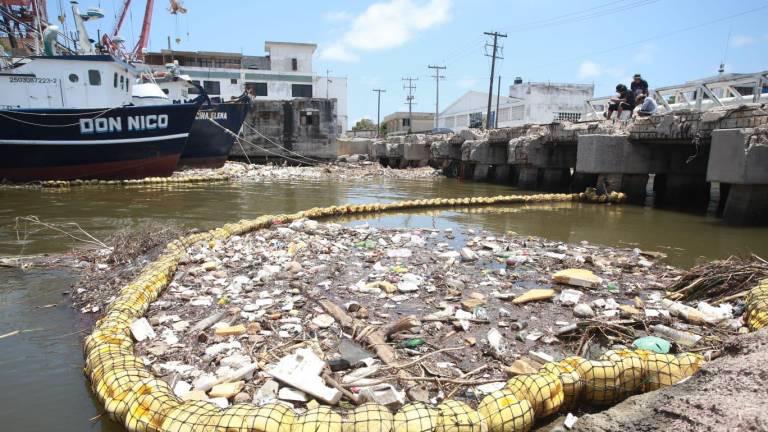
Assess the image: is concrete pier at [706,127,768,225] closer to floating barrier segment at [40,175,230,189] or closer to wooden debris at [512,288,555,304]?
wooden debris at [512,288,555,304]

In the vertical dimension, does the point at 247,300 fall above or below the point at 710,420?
below

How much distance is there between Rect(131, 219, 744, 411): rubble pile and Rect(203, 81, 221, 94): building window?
36256mm

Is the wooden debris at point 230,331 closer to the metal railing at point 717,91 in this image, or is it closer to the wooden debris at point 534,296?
the wooden debris at point 534,296

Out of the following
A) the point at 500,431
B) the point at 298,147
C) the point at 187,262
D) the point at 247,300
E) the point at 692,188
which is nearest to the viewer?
the point at 500,431

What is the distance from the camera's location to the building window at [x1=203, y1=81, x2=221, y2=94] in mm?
38322

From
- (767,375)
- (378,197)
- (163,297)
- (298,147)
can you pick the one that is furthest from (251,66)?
(767,375)

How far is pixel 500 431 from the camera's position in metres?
2.27

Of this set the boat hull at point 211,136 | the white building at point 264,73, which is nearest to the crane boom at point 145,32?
the white building at point 264,73

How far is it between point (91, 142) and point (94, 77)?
90.9 inches

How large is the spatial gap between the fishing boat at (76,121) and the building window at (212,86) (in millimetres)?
22275

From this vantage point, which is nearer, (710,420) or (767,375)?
(710,420)

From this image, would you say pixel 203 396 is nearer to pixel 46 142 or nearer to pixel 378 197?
pixel 378 197

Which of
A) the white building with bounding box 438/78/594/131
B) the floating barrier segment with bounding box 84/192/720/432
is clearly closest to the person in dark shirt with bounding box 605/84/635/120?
the floating barrier segment with bounding box 84/192/720/432

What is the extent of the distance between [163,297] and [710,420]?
389 cm
